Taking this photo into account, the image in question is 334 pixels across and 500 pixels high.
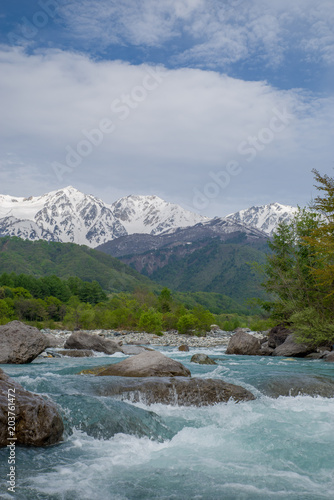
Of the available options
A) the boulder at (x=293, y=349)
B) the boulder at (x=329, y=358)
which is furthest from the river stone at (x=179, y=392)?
the boulder at (x=293, y=349)

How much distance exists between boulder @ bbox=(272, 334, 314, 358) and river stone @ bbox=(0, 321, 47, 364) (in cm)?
1941

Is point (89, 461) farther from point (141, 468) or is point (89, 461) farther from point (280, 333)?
point (280, 333)

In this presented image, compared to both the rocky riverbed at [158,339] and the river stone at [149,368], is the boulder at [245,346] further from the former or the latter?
the river stone at [149,368]

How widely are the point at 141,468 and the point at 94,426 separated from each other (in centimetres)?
250

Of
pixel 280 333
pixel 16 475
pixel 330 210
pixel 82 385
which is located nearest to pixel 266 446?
pixel 16 475

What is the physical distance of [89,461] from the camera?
9336mm

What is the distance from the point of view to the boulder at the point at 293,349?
33062 millimetres

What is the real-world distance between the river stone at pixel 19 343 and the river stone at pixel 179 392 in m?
13.1

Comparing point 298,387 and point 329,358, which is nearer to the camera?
point 298,387

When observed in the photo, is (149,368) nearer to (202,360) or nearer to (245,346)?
(202,360)

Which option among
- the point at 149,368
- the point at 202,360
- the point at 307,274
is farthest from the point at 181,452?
the point at 307,274

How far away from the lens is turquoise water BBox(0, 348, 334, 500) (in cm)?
798

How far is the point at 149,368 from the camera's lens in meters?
17.9

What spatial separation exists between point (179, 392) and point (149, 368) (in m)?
3.46
